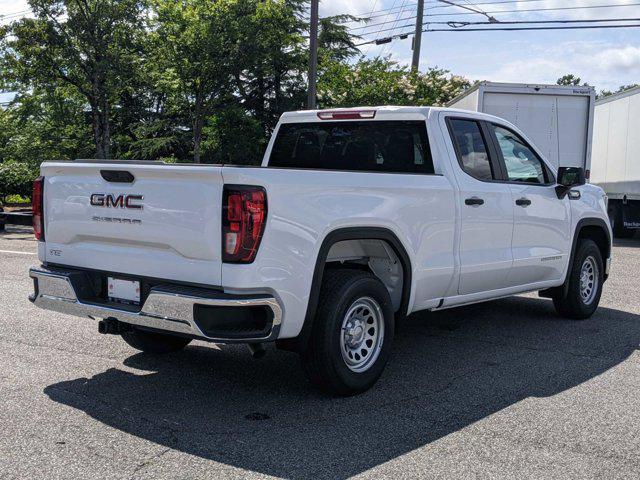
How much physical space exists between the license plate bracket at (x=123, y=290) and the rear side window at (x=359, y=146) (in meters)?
2.27

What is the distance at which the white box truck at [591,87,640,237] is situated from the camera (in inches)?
697

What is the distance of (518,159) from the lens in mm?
6812

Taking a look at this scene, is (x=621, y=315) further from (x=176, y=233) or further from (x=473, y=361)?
(x=176, y=233)

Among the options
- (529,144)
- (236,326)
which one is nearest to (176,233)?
(236,326)

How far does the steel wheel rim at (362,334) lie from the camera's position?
500 centimetres

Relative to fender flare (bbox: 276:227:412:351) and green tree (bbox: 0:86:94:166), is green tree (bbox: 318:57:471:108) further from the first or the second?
fender flare (bbox: 276:227:412:351)

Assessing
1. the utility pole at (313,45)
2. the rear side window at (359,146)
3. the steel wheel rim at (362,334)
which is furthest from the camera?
the utility pole at (313,45)

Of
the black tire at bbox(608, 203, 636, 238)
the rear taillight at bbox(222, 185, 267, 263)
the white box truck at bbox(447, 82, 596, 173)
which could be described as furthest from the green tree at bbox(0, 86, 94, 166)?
the rear taillight at bbox(222, 185, 267, 263)

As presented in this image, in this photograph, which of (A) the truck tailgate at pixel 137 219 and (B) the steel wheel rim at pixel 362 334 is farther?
(B) the steel wheel rim at pixel 362 334

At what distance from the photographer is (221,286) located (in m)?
4.29

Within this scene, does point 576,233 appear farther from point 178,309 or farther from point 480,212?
point 178,309

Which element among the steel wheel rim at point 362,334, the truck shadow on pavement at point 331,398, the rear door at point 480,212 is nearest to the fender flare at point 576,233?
the truck shadow on pavement at point 331,398

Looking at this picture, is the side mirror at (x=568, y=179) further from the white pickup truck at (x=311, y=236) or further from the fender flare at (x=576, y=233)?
the fender flare at (x=576, y=233)

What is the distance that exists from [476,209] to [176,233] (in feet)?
8.54
